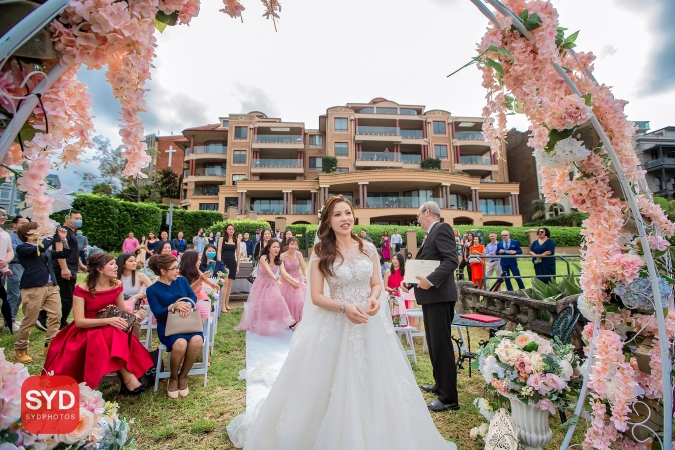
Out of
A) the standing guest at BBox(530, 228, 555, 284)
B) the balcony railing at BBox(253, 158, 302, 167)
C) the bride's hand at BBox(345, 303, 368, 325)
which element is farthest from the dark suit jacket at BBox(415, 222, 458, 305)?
the balcony railing at BBox(253, 158, 302, 167)

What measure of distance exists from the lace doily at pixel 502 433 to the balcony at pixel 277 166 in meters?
38.7

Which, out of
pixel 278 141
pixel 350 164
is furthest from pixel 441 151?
pixel 278 141

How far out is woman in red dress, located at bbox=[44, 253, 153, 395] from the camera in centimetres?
353

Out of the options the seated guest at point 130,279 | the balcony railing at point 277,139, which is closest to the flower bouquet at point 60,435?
the seated guest at point 130,279

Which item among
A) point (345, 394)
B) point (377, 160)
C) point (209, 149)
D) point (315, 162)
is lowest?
point (345, 394)

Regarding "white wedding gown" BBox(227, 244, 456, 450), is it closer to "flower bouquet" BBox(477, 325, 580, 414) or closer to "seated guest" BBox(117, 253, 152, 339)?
"flower bouquet" BBox(477, 325, 580, 414)

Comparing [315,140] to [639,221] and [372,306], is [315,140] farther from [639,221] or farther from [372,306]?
[639,221]

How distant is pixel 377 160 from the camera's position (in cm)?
3922

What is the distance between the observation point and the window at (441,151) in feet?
136

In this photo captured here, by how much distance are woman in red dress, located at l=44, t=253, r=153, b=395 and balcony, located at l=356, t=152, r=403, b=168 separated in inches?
1427

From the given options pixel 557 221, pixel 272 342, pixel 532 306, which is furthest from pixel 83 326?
pixel 557 221

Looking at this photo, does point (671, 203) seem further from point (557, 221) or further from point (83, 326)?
point (557, 221)

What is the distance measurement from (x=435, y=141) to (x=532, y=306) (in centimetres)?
3896

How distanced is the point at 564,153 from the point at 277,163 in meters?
40.2
